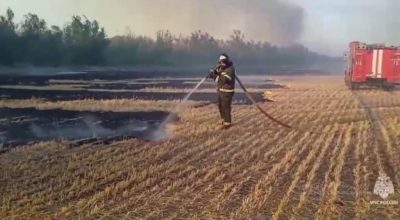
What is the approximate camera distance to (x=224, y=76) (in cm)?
1392

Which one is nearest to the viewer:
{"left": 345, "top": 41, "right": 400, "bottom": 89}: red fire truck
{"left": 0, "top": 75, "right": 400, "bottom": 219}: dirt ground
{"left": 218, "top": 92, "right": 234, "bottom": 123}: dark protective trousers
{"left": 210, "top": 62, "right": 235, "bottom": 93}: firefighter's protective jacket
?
{"left": 0, "top": 75, "right": 400, "bottom": 219}: dirt ground

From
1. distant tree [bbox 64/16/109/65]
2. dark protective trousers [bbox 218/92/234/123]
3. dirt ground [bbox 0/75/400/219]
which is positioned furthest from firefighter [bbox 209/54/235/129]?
distant tree [bbox 64/16/109/65]

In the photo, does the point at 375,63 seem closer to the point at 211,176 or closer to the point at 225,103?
the point at 225,103

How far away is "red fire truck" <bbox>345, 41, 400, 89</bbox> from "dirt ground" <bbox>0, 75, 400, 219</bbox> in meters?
17.7

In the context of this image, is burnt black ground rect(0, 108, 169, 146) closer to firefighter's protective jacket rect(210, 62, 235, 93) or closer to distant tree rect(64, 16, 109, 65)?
firefighter's protective jacket rect(210, 62, 235, 93)

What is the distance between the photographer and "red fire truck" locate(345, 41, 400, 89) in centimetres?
3080

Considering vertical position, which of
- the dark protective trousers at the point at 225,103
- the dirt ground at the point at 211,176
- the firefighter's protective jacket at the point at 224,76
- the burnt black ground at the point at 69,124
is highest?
the firefighter's protective jacket at the point at 224,76

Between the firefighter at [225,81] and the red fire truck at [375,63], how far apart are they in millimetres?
18695

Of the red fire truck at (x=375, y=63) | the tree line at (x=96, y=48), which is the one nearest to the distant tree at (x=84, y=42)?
the tree line at (x=96, y=48)

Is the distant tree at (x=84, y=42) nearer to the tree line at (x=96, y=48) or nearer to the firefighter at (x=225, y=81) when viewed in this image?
the tree line at (x=96, y=48)

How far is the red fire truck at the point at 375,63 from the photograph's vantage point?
30.8 metres

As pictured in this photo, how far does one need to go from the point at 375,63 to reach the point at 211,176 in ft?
80.2

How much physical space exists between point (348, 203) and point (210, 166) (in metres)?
2.76

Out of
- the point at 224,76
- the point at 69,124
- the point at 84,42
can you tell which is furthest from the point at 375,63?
the point at 84,42
